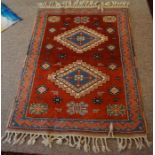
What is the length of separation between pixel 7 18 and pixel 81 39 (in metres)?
0.64

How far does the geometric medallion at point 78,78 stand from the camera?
5.24 feet

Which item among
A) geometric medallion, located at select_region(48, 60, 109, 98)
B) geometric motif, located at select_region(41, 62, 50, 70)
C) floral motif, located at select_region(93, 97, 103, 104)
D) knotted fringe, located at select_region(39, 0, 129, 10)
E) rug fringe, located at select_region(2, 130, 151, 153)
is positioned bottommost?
rug fringe, located at select_region(2, 130, 151, 153)

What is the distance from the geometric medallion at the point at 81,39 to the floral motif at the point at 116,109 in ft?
1.68

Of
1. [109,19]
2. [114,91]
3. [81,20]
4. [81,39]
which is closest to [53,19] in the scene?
[81,20]

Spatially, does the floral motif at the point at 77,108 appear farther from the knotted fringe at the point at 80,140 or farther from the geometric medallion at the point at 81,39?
the geometric medallion at the point at 81,39

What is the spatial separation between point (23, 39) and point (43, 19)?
0.87ft

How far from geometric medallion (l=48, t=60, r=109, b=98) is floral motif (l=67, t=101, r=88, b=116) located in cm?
6

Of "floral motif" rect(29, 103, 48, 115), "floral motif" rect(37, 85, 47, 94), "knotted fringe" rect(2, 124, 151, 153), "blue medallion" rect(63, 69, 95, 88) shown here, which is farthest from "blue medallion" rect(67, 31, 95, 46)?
Answer: "knotted fringe" rect(2, 124, 151, 153)

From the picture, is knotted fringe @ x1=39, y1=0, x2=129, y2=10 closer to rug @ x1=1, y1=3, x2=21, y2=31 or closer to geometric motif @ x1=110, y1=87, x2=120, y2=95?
rug @ x1=1, y1=3, x2=21, y2=31

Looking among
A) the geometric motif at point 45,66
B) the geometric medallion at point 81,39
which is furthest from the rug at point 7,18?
the geometric motif at point 45,66

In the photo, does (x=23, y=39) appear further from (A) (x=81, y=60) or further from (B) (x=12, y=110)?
(B) (x=12, y=110)

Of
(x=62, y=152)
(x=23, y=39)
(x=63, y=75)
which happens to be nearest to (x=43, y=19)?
(x=23, y=39)

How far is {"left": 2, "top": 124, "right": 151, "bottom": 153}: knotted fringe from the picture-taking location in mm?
1329

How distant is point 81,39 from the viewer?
1926 millimetres
